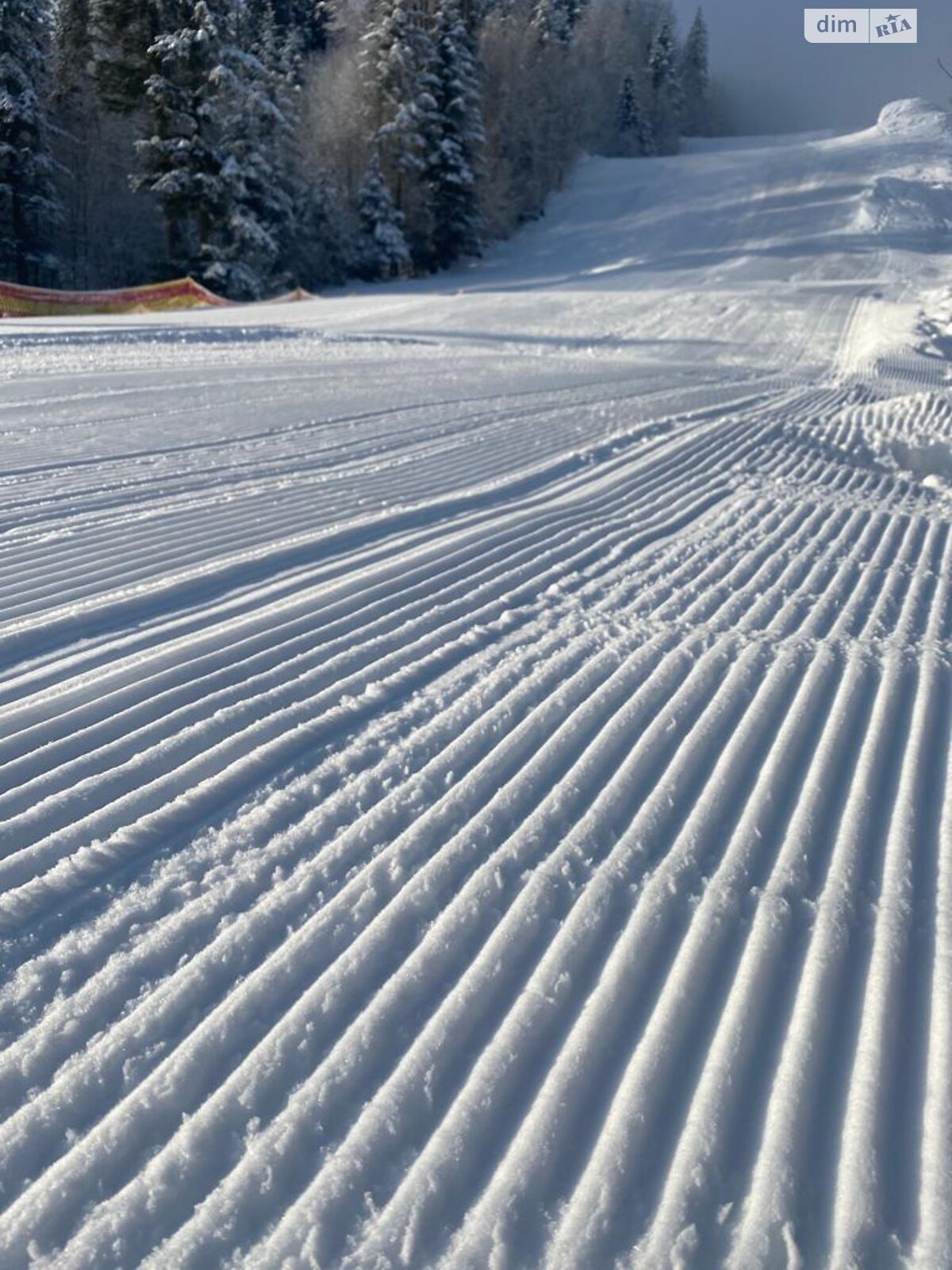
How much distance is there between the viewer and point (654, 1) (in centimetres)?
7750

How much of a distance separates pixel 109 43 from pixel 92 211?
4984mm

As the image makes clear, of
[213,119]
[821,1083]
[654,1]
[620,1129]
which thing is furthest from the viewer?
[654,1]

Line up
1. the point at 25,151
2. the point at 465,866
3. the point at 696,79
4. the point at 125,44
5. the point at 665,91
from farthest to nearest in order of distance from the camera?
1. the point at 696,79
2. the point at 665,91
3. the point at 125,44
4. the point at 25,151
5. the point at 465,866

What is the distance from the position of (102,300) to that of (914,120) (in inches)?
1506

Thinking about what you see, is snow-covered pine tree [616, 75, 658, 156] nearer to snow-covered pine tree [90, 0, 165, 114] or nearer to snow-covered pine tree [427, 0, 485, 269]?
snow-covered pine tree [427, 0, 485, 269]

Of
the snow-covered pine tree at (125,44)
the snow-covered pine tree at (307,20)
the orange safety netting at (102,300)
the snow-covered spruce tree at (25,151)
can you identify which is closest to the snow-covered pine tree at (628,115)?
the snow-covered pine tree at (307,20)

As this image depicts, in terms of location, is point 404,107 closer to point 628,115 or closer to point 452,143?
point 452,143

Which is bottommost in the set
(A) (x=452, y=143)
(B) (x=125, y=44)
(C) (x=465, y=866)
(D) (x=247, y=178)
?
(C) (x=465, y=866)

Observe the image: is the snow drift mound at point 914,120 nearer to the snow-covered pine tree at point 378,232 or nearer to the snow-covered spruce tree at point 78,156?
the snow-covered pine tree at point 378,232

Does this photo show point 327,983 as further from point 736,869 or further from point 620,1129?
point 736,869

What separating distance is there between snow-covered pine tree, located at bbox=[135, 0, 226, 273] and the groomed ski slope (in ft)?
84.8

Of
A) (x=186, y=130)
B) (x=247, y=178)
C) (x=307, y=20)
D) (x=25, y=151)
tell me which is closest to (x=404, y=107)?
(x=247, y=178)

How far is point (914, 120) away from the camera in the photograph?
4662cm

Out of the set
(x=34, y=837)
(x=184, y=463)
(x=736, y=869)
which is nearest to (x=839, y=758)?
(x=736, y=869)
